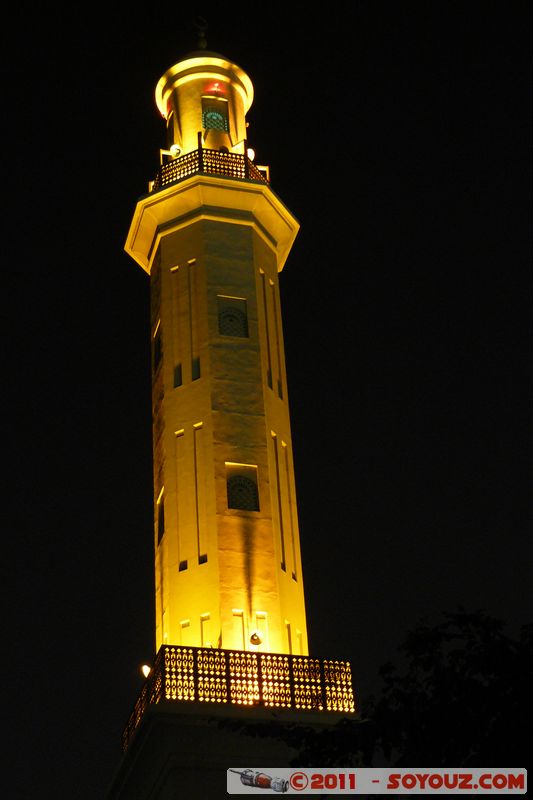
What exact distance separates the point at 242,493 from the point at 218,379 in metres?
2.61

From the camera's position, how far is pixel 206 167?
32.0m

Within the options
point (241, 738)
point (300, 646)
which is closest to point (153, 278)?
point (300, 646)

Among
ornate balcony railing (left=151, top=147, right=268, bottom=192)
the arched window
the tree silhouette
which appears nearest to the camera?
the tree silhouette

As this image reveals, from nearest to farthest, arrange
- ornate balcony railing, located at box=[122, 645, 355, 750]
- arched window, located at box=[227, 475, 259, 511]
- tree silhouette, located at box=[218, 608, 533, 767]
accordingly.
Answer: tree silhouette, located at box=[218, 608, 533, 767]
ornate balcony railing, located at box=[122, 645, 355, 750]
arched window, located at box=[227, 475, 259, 511]

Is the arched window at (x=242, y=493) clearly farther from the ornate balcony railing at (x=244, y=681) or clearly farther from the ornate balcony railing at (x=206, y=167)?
the ornate balcony railing at (x=206, y=167)

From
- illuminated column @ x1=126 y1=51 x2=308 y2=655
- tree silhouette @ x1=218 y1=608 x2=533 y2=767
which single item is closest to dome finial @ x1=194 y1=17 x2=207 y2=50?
illuminated column @ x1=126 y1=51 x2=308 y2=655

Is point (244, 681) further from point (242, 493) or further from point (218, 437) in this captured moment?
point (218, 437)

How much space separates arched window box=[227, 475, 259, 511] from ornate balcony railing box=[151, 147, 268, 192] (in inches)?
302

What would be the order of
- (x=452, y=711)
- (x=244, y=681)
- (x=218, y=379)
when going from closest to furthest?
1. (x=452, y=711)
2. (x=244, y=681)
3. (x=218, y=379)

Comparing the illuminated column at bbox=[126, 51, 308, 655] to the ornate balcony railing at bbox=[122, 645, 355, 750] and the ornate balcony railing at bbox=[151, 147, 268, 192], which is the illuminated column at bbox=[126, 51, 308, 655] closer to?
the ornate balcony railing at bbox=[151, 147, 268, 192]

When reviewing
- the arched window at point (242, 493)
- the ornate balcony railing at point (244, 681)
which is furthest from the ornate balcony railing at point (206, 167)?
the ornate balcony railing at point (244, 681)

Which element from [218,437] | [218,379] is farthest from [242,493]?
[218,379]

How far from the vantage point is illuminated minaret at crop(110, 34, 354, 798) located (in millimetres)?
23891

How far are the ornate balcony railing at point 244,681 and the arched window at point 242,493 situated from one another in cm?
394
